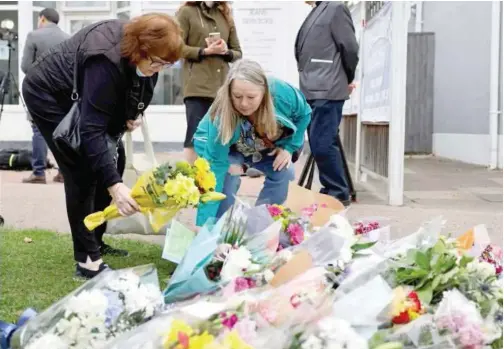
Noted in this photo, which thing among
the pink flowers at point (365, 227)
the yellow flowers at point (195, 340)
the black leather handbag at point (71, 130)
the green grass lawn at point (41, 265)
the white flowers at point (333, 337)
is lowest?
the green grass lawn at point (41, 265)

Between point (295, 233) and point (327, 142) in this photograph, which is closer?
point (295, 233)

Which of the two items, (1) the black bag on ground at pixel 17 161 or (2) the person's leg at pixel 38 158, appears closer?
(2) the person's leg at pixel 38 158

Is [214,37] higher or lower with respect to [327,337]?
higher

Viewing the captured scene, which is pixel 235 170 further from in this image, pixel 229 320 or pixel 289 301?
pixel 229 320

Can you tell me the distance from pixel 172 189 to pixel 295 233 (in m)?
0.50

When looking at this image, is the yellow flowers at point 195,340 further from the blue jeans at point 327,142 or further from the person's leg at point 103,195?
the blue jeans at point 327,142

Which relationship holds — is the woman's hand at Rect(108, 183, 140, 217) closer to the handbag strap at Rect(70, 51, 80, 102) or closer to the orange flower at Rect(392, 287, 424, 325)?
the handbag strap at Rect(70, 51, 80, 102)

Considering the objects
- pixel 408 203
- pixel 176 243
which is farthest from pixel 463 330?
pixel 408 203

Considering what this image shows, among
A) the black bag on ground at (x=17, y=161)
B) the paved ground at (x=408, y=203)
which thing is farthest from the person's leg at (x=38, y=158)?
the black bag on ground at (x=17, y=161)

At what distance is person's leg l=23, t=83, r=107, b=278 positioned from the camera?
402cm

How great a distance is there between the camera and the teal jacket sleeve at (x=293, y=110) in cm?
426

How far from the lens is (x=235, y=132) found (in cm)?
418

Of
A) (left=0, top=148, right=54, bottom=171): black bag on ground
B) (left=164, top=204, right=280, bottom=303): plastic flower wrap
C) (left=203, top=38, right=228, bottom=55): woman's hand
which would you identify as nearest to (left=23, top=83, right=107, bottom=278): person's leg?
(left=164, top=204, right=280, bottom=303): plastic flower wrap

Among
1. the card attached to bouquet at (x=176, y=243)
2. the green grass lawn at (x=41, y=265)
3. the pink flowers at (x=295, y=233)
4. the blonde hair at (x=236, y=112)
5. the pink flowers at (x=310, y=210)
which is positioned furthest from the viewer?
the blonde hair at (x=236, y=112)
